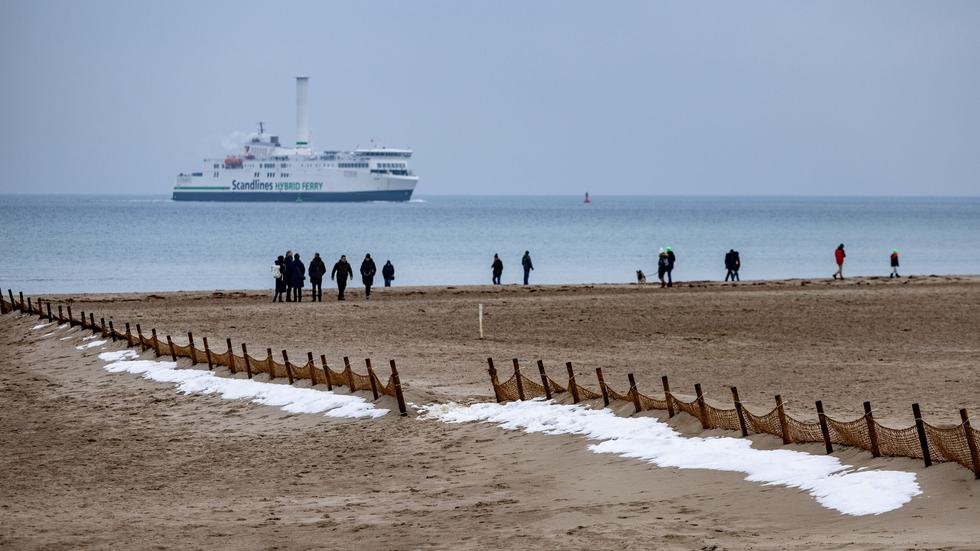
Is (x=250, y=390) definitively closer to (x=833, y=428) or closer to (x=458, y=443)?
(x=458, y=443)

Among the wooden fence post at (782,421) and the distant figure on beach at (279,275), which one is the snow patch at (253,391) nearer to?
the wooden fence post at (782,421)

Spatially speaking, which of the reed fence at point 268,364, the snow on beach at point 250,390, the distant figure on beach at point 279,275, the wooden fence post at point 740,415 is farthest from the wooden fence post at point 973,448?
the distant figure on beach at point 279,275

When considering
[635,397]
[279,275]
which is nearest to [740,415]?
[635,397]

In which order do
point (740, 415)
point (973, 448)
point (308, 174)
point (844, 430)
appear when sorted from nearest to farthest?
point (973, 448), point (844, 430), point (740, 415), point (308, 174)

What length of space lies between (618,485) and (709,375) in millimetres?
8268

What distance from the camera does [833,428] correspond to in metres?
12.4

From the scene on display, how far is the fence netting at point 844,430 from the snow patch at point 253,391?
10.2 ft

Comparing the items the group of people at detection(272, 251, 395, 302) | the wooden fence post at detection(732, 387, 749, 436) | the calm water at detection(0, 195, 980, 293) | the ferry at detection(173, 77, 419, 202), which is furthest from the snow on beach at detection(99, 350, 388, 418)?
the ferry at detection(173, 77, 419, 202)

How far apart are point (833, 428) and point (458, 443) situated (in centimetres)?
431

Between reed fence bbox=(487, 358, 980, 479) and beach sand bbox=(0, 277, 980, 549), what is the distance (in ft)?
0.52

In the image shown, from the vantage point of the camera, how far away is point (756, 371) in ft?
66.5

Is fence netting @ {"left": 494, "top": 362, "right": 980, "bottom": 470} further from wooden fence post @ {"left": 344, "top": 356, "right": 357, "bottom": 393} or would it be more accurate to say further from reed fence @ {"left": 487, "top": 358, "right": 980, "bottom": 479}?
wooden fence post @ {"left": 344, "top": 356, "right": 357, "bottom": 393}

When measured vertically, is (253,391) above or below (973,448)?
below

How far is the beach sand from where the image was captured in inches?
411
